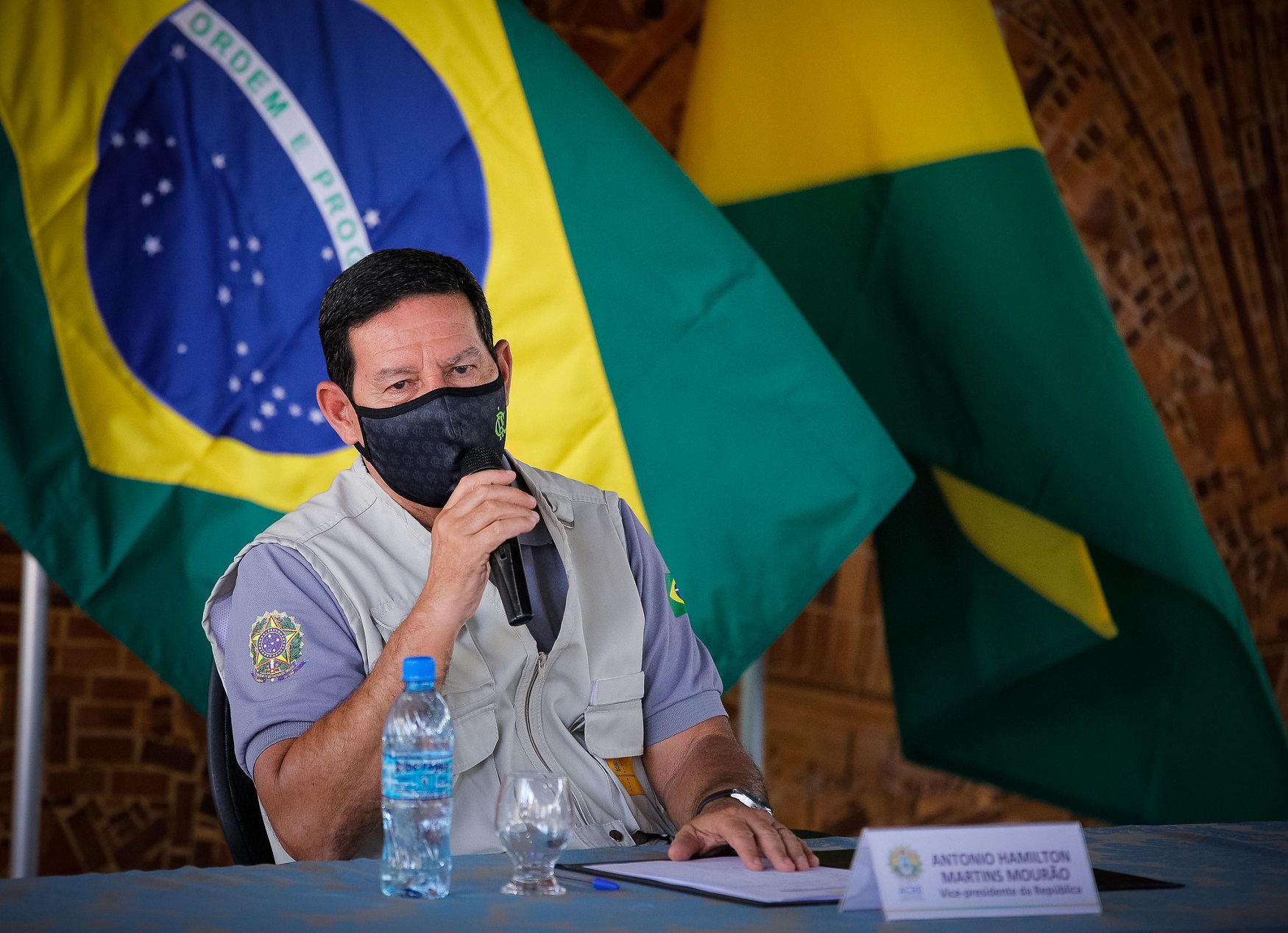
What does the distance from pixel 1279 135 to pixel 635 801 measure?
3832 millimetres

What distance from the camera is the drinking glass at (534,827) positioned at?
0.99 m

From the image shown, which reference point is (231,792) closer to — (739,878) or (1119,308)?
(739,878)

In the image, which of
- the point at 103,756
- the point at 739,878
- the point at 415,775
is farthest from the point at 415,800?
the point at 103,756

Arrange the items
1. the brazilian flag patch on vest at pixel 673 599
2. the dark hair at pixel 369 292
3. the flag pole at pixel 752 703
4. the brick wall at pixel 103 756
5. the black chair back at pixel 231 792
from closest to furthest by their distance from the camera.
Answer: the black chair back at pixel 231 792 < the dark hair at pixel 369 292 < the brazilian flag patch on vest at pixel 673 599 < the flag pole at pixel 752 703 < the brick wall at pixel 103 756

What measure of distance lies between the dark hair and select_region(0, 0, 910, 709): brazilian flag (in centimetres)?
51

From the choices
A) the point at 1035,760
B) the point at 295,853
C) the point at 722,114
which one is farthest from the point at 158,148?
the point at 1035,760

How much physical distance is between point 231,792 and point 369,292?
623 millimetres

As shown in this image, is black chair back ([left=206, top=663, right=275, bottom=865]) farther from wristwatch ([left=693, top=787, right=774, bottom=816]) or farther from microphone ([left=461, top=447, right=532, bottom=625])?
wristwatch ([left=693, top=787, right=774, bottom=816])

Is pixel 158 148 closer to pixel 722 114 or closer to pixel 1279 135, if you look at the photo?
pixel 722 114

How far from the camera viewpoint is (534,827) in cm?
99

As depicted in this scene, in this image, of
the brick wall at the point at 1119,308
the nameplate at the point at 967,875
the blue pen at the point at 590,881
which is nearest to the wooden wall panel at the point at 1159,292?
the brick wall at the point at 1119,308

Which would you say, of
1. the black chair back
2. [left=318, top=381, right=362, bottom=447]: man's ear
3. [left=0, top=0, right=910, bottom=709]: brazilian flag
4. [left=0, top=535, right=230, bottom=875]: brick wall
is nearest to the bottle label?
the black chair back

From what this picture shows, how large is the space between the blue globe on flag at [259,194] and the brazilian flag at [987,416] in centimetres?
69

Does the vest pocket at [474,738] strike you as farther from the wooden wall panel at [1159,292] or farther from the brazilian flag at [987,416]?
the wooden wall panel at [1159,292]
